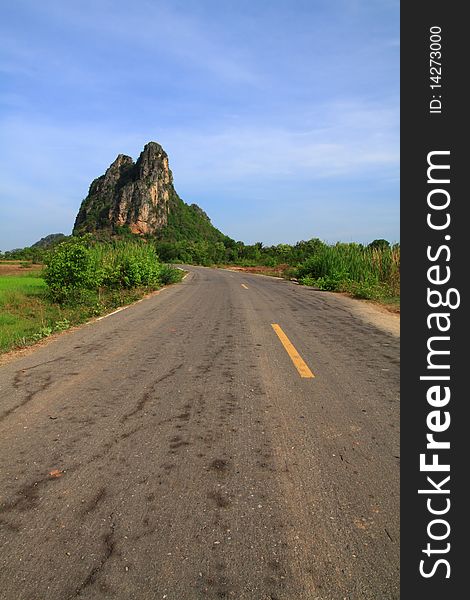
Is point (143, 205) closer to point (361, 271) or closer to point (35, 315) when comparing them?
point (361, 271)

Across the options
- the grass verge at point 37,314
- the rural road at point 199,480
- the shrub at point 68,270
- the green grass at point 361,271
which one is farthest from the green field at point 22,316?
the green grass at point 361,271

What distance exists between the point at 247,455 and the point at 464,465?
136cm

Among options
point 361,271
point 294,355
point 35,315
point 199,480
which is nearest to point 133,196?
point 361,271

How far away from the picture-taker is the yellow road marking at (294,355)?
4.93 metres

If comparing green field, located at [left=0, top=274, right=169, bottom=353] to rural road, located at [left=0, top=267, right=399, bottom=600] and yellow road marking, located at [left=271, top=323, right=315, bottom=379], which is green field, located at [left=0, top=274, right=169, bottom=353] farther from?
yellow road marking, located at [left=271, top=323, right=315, bottom=379]

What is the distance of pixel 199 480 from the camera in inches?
101

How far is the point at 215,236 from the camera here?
138m

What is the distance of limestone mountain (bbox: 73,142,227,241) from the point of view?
129 meters

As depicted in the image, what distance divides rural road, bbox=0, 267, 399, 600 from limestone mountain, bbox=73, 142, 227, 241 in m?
122

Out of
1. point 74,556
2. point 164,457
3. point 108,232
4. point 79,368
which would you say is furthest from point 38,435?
point 108,232

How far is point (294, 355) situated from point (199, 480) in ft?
11.3

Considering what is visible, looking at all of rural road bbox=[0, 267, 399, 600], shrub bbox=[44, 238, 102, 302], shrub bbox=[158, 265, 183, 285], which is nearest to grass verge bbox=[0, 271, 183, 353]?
shrub bbox=[44, 238, 102, 302]

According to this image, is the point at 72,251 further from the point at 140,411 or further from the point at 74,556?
the point at 74,556

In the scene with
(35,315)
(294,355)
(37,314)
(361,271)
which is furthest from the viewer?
(361,271)
